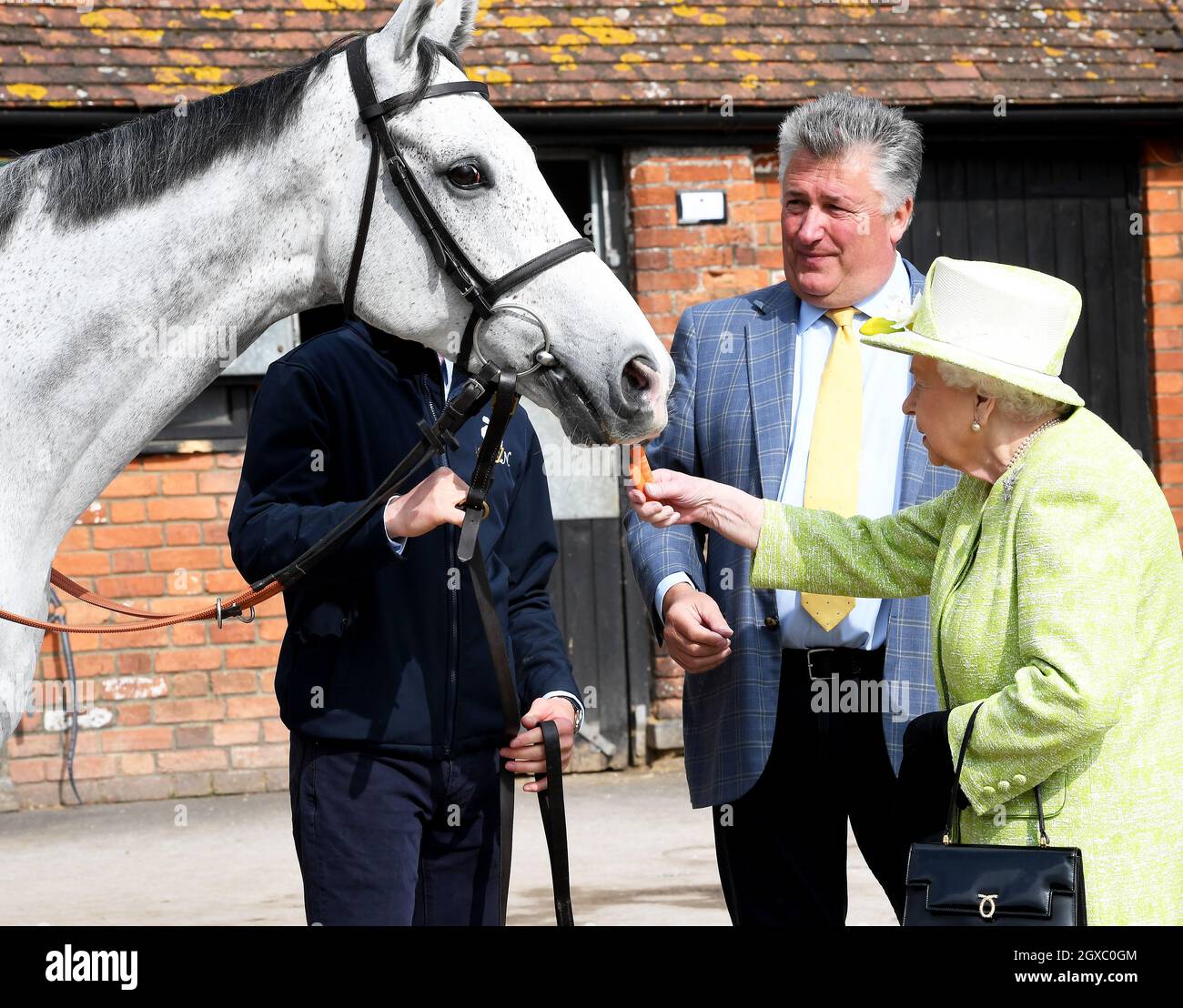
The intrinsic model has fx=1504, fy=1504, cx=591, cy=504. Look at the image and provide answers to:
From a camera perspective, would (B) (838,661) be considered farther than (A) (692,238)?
No

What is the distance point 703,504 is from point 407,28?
1059mm

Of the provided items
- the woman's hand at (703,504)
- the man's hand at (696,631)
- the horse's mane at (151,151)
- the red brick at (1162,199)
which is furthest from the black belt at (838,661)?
the red brick at (1162,199)

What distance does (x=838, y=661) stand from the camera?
3.28 meters

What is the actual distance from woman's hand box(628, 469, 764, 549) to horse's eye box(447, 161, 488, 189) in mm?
675

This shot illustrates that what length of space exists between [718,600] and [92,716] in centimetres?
480

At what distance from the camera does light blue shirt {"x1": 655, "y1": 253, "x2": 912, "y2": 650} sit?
3256 millimetres

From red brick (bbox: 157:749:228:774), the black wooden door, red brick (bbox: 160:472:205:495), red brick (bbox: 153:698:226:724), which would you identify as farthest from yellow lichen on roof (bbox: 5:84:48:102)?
the black wooden door

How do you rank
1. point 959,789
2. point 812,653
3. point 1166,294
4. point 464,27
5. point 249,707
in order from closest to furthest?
point 959,789, point 464,27, point 812,653, point 249,707, point 1166,294

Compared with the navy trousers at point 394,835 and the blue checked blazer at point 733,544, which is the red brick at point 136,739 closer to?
the blue checked blazer at point 733,544

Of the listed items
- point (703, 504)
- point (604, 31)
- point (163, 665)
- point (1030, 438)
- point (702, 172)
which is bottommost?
point (163, 665)

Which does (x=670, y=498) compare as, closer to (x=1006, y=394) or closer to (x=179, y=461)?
(x=1006, y=394)

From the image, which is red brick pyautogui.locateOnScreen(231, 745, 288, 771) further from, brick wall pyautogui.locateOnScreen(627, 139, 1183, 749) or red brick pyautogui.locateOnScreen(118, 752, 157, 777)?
brick wall pyautogui.locateOnScreen(627, 139, 1183, 749)

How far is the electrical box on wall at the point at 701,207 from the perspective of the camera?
7637 mm

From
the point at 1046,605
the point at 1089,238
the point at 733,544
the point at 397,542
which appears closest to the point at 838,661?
the point at 733,544
